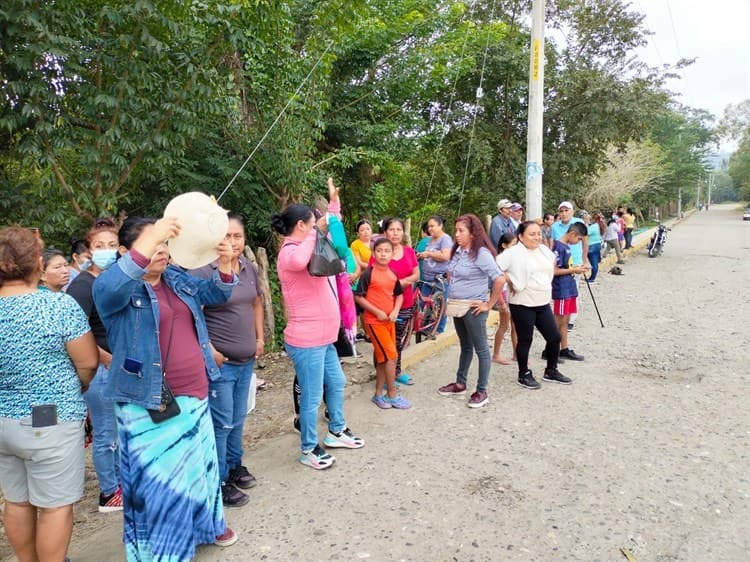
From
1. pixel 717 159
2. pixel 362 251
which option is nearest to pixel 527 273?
pixel 362 251

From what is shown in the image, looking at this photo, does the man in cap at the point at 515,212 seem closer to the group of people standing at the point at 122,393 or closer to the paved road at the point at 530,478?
the paved road at the point at 530,478

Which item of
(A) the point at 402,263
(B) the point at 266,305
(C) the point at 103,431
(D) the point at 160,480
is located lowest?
(C) the point at 103,431

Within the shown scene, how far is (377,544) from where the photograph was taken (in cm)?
277

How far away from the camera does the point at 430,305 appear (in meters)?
6.09

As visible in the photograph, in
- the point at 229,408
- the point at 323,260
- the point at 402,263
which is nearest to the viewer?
the point at 229,408

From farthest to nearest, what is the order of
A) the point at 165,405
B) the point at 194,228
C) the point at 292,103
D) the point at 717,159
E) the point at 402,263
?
the point at 717,159 < the point at 292,103 < the point at 402,263 < the point at 165,405 < the point at 194,228

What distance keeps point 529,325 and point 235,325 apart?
299 cm

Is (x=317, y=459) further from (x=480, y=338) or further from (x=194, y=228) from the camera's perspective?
(x=194, y=228)

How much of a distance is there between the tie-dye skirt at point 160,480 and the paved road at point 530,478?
1.46ft

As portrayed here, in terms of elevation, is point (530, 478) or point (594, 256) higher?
point (594, 256)

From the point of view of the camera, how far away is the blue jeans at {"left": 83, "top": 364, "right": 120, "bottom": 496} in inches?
121

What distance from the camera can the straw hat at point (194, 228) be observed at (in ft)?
7.06

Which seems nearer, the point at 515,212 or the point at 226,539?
the point at 226,539

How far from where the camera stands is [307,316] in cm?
342
